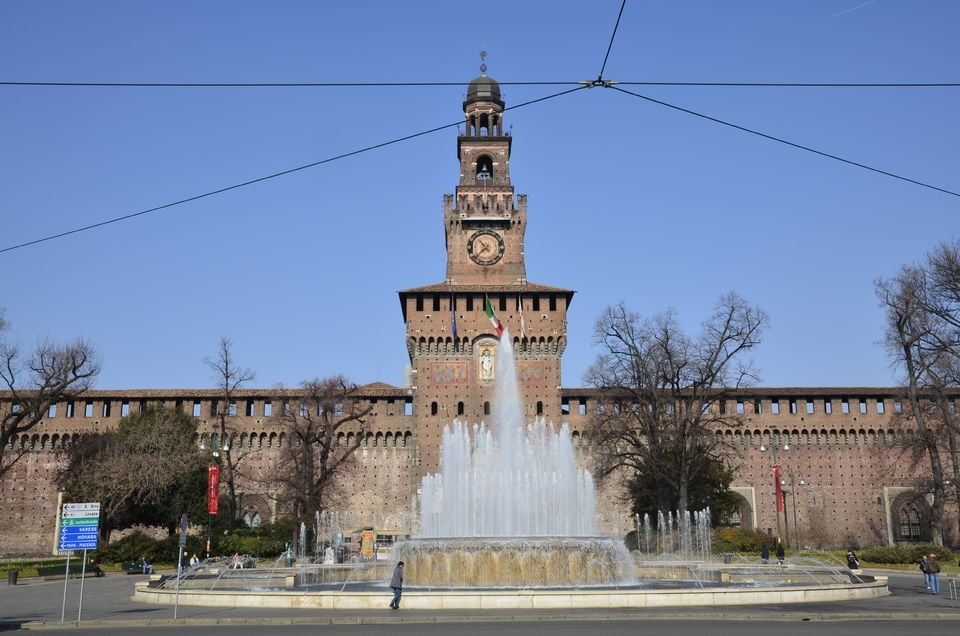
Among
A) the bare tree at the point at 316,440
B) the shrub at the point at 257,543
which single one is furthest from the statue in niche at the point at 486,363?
the shrub at the point at 257,543

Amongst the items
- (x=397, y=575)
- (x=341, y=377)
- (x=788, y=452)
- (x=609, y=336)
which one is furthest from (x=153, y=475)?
(x=788, y=452)

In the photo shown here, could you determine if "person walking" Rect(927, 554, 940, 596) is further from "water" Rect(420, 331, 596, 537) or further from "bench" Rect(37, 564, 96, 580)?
"bench" Rect(37, 564, 96, 580)

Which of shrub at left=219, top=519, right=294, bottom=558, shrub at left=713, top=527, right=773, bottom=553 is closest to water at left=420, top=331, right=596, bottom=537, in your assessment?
shrub at left=219, top=519, right=294, bottom=558

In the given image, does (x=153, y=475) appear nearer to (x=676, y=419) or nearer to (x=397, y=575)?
(x=676, y=419)

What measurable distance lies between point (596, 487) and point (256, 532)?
17280mm

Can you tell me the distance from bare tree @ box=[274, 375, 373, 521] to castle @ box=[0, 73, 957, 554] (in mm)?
1031

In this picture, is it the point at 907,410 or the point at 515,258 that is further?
the point at 515,258

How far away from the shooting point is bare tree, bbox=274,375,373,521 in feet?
119

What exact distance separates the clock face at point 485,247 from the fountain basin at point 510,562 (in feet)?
96.9

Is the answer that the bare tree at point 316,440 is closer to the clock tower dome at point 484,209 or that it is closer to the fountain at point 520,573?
the fountain at point 520,573

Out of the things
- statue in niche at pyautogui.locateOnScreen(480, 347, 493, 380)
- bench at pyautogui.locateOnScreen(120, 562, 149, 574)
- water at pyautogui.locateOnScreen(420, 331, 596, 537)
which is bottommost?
bench at pyautogui.locateOnScreen(120, 562, 149, 574)

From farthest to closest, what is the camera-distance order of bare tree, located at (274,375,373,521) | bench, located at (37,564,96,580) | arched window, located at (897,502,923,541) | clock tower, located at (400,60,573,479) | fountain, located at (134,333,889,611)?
arched window, located at (897,502,923,541), clock tower, located at (400,60,573,479), bare tree, located at (274,375,373,521), bench, located at (37,564,96,580), fountain, located at (134,333,889,611)

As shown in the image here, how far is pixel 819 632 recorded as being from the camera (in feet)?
37.0

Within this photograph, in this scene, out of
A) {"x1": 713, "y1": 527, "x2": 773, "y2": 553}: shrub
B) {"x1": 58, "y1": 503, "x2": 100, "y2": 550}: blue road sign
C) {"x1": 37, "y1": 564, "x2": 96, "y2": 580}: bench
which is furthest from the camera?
{"x1": 713, "y1": 527, "x2": 773, "y2": 553}: shrub
